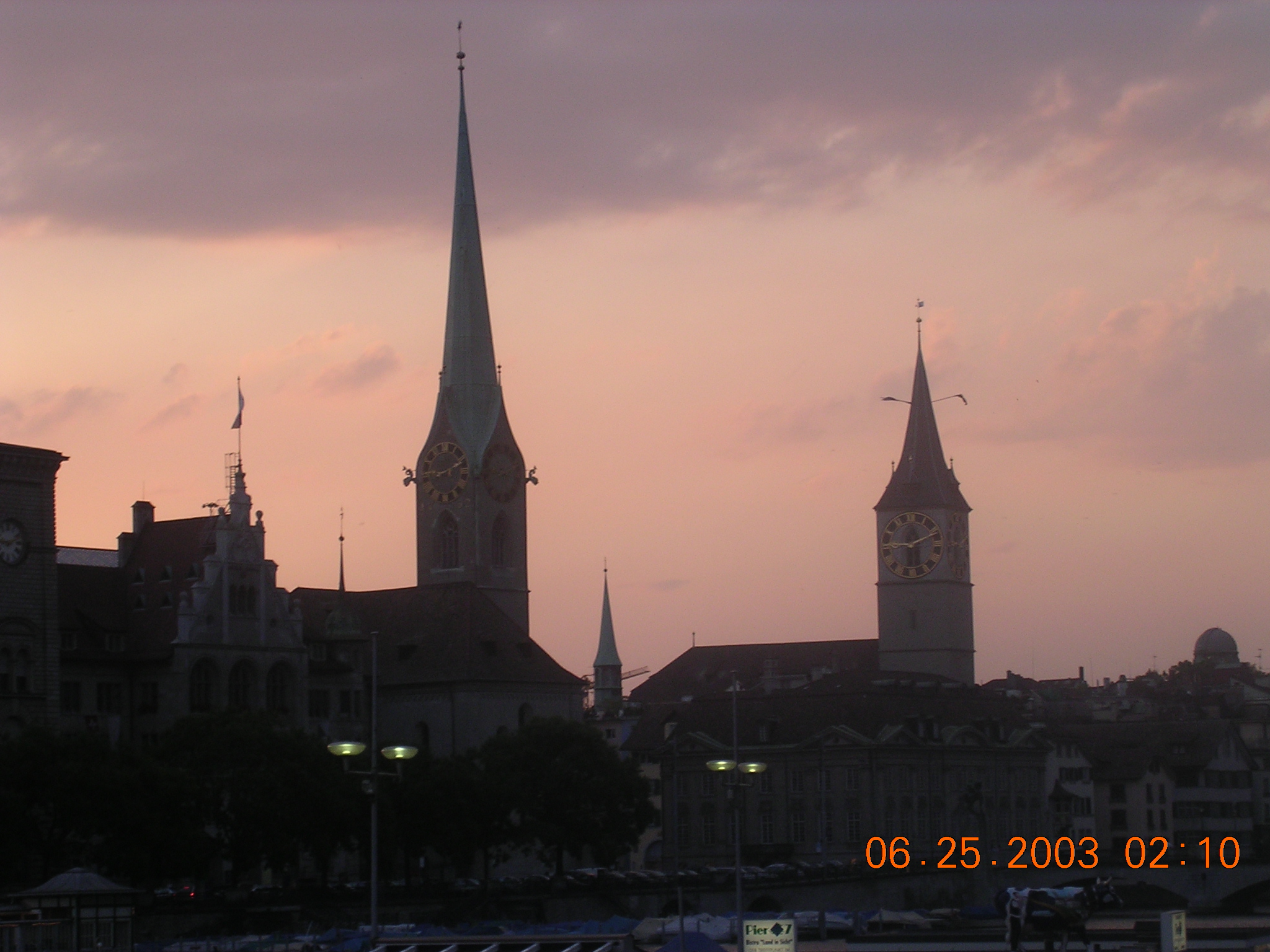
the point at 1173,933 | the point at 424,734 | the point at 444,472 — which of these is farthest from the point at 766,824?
the point at 1173,933

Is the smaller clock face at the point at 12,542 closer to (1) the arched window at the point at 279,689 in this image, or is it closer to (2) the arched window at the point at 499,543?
(1) the arched window at the point at 279,689

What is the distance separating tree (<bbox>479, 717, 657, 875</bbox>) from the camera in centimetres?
12112

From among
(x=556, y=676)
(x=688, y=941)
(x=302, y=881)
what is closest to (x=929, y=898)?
(x=556, y=676)

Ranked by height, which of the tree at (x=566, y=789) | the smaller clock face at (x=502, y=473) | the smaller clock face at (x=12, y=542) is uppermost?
the smaller clock face at (x=502, y=473)

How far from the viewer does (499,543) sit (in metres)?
172

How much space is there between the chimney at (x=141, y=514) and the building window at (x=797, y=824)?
47.5m

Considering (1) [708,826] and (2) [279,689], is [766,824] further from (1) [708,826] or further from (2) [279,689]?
(2) [279,689]

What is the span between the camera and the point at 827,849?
15425 centimetres

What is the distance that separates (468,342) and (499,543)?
15599 millimetres

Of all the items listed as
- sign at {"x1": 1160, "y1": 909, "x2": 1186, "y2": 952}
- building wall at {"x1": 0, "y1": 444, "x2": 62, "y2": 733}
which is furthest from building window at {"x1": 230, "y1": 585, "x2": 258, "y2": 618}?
sign at {"x1": 1160, "y1": 909, "x2": 1186, "y2": 952}

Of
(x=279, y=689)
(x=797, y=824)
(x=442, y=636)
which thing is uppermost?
(x=442, y=636)

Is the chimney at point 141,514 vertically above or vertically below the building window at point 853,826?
above

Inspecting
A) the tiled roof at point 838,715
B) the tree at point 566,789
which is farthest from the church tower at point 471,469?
the tree at point 566,789
